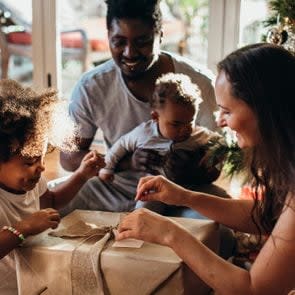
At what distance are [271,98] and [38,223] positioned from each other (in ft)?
1.80

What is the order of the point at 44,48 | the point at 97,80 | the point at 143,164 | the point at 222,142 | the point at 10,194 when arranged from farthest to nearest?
the point at 44,48 → the point at 97,80 → the point at 143,164 → the point at 222,142 → the point at 10,194

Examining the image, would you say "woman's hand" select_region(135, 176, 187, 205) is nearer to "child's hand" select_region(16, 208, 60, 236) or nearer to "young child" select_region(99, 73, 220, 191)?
"child's hand" select_region(16, 208, 60, 236)

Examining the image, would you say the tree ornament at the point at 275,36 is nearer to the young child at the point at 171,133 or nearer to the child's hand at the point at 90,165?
the young child at the point at 171,133

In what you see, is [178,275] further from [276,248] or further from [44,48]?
[44,48]

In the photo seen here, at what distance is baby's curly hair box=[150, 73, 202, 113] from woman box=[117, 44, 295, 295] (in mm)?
480

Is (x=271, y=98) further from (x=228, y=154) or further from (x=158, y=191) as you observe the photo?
(x=228, y=154)

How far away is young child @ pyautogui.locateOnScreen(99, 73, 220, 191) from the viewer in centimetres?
167

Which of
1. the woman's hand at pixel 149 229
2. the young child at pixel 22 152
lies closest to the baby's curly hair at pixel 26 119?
the young child at pixel 22 152

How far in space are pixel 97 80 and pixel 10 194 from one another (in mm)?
647

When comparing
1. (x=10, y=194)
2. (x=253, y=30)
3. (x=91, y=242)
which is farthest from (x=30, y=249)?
(x=253, y=30)

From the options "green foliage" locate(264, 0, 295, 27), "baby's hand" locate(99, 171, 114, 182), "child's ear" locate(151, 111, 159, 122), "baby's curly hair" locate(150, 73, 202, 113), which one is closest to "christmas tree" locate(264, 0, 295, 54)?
"green foliage" locate(264, 0, 295, 27)

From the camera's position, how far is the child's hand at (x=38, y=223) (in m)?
1.19

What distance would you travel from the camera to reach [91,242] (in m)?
1.14

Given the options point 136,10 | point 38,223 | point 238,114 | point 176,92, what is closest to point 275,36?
point 176,92
